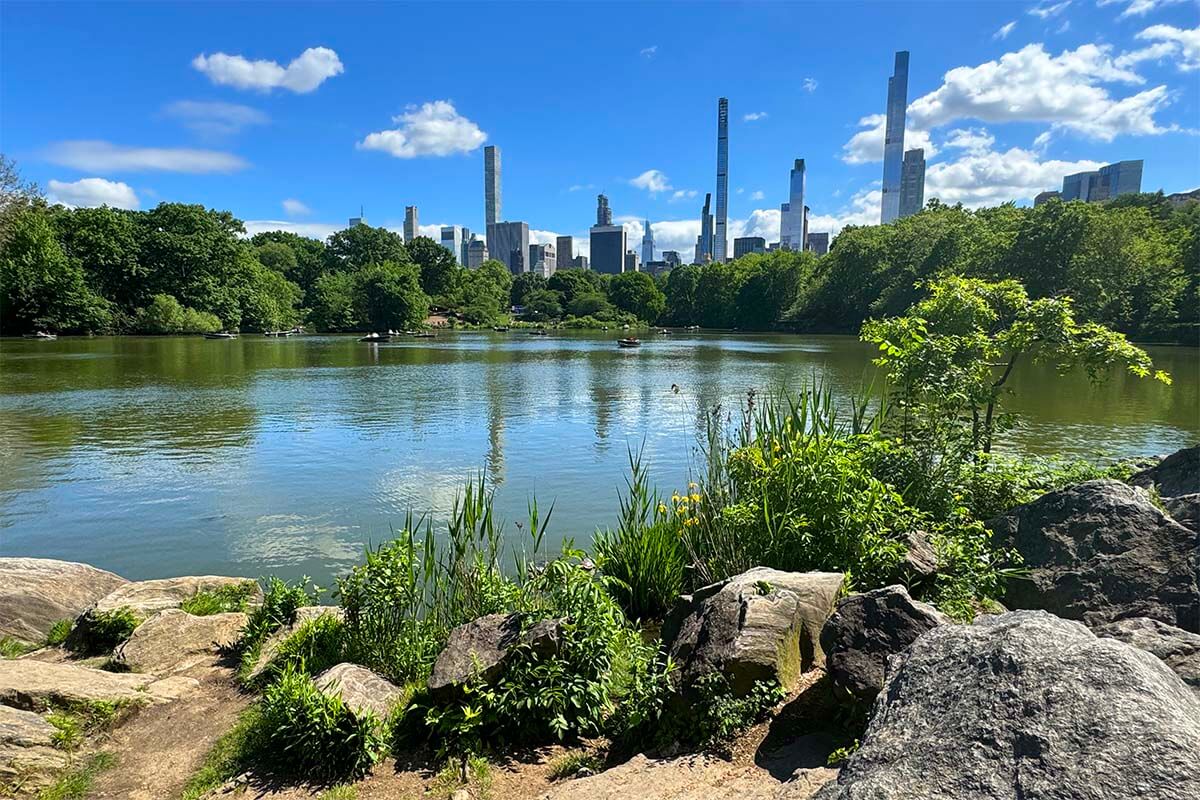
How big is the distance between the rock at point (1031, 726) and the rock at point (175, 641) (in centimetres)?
566

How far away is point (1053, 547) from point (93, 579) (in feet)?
29.8

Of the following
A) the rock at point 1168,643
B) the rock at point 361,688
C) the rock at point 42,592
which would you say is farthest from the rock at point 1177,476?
the rock at point 42,592

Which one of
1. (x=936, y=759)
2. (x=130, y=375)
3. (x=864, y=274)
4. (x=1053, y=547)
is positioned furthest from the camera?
(x=864, y=274)

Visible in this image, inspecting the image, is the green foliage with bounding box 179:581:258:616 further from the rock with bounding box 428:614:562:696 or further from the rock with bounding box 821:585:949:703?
the rock with bounding box 821:585:949:703

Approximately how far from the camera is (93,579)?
7.70 m

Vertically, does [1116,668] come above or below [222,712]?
above

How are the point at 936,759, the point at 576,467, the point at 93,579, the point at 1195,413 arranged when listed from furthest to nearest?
the point at 1195,413, the point at 576,467, the point at 93,579, the point at 936,759

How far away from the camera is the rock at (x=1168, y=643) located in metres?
3.00

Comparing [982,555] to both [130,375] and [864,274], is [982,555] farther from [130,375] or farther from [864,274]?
[864,274]

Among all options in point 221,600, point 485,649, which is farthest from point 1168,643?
point 221,600

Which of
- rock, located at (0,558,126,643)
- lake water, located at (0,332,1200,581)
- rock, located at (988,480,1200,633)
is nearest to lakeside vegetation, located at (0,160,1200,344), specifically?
lake water, located at (0,332,1200,581)

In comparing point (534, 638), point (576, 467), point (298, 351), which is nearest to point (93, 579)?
point (534, 638)

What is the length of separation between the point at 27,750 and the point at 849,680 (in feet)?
15.3

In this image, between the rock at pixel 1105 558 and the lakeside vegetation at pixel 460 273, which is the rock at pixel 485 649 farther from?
the lakeside vegetation at pixel 460 273
